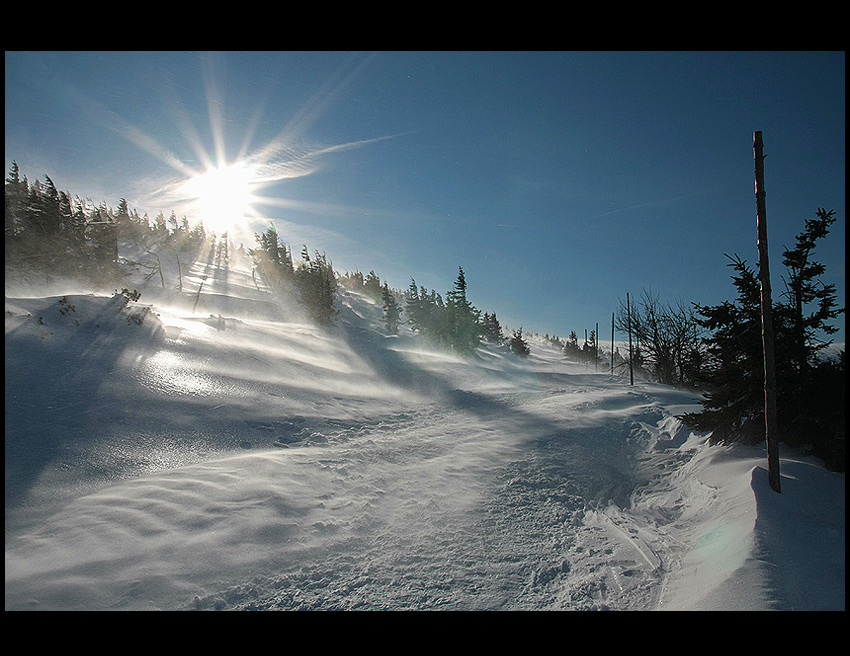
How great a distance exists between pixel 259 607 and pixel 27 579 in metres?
2.74

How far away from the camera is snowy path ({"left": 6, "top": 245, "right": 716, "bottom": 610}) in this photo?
4367mm

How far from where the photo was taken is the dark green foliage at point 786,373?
23.9ft

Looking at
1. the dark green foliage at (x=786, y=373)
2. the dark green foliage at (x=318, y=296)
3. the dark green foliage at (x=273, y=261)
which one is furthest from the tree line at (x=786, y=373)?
the dark green foliage at (x=273, y=261)

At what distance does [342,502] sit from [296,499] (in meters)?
0.92

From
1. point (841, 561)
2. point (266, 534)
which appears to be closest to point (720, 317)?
point (841, 561)

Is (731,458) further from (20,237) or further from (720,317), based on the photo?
(20,237)

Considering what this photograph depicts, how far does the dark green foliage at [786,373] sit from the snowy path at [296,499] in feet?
8.36

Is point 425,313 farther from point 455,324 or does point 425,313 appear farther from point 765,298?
point 765,298

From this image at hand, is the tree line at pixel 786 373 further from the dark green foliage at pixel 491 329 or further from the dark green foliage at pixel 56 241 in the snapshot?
the dark green foliage at pixel 491 329

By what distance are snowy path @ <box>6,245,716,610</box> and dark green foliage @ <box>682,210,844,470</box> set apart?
8.36 feet

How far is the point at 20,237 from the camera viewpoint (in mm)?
23453

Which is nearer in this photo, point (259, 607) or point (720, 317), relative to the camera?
point (259, 607)

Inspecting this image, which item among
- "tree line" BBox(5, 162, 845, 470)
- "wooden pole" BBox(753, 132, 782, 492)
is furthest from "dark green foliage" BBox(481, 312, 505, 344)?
"wooden pole" BBox(753, 132, 782, 492)

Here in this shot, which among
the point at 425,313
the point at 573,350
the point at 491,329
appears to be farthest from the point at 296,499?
the point at 573,350
